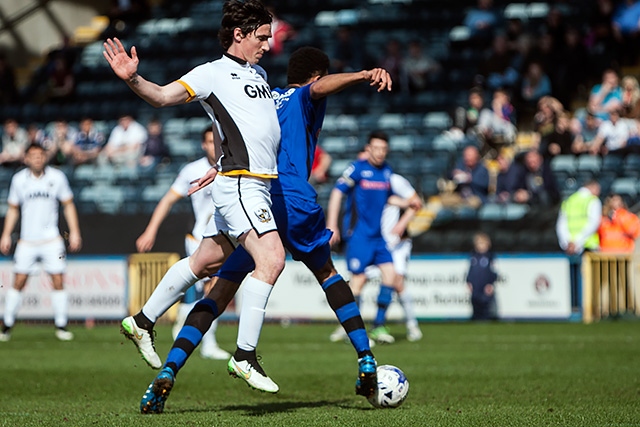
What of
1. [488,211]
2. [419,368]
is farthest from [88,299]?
[419,368]

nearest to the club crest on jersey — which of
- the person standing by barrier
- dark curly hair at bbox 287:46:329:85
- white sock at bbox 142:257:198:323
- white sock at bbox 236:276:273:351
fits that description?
white sock at bbox 236:276:273:351

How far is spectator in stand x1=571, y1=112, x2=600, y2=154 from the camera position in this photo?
65.7 ft

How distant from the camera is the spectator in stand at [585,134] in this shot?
2003 cm

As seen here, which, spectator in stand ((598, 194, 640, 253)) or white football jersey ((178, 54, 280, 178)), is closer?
white football jersey ((178, 54, 280, 178))

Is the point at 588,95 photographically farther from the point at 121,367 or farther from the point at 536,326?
the point at 121,367

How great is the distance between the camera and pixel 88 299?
1892 cm

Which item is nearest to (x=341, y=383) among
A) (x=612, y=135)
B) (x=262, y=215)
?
(x=262, y=215)

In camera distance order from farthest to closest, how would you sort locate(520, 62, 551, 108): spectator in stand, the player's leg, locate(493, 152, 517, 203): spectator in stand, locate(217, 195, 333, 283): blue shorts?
locate(520, 62, 551, 108): spectator in stand < locate(493, 152, 517, 203): spectator in stand < locate(217, 195, 333, 283): blue shorts < the player's leg

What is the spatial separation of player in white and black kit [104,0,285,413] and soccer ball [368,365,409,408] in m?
0.86

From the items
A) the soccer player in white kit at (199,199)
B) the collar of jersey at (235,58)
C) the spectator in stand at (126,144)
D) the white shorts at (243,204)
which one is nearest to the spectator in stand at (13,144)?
the spectator in stand at (126,144)

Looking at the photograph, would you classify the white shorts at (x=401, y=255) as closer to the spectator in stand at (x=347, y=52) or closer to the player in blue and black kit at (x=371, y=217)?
the player in blue and black kit at (x=371, y=217)

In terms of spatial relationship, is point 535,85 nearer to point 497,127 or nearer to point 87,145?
point 497,127

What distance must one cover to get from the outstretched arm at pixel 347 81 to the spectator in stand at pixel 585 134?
1364 cm

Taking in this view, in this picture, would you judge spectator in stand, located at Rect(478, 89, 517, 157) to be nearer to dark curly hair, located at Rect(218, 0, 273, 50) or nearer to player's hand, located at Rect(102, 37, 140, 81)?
dark curly hair, located at Rect(218, 0, 273, 50)
